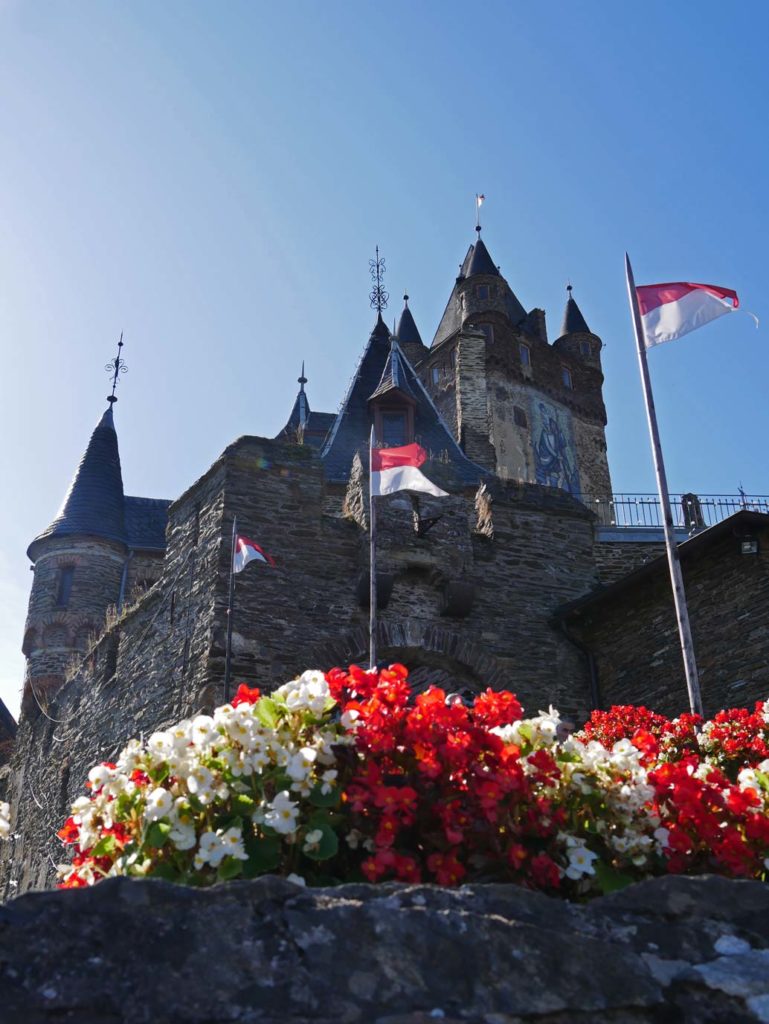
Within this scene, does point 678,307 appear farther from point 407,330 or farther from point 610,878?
point 407,330

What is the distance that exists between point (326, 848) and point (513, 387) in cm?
3527

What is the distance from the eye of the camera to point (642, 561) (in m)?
16.3

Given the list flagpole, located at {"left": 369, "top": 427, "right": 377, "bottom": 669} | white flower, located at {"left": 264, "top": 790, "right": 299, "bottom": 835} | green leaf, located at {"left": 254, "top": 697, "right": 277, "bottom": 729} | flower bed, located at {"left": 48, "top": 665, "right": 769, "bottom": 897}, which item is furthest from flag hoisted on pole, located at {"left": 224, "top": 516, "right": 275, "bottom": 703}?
white flower, located at {"left": 264, "top": 790, "right": 299, "bottom": 835}

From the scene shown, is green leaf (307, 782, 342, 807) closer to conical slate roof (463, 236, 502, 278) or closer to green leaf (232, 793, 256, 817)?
green leaf (232, 793, 256, 817)

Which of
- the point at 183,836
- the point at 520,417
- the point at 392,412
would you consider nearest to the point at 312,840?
the point at 183,836

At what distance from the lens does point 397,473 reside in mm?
11508

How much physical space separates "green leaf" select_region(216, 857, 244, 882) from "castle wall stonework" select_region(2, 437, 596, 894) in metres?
7.73

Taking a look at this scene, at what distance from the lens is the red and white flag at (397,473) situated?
447 inches

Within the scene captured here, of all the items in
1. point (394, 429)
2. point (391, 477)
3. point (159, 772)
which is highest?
point (394, 429)

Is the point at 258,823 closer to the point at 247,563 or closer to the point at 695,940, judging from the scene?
the point at 695,940

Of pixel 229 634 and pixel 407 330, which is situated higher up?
pixel 407 330

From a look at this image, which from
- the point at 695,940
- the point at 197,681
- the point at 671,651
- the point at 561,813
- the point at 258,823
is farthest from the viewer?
the point at 671,651

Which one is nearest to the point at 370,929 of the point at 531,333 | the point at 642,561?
the point at 642,561

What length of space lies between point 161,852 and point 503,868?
1.22 meters
